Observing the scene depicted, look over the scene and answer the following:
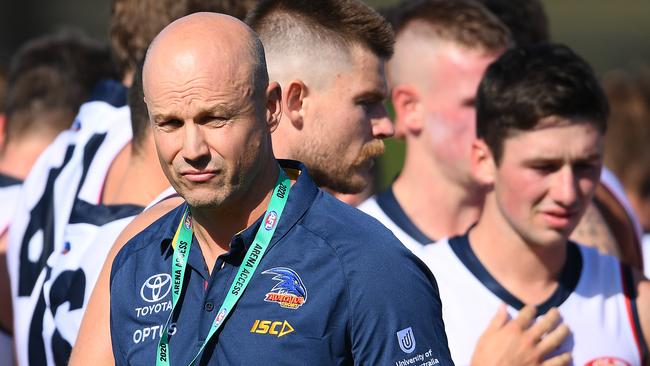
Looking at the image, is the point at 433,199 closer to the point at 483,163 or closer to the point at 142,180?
the point at 483,163

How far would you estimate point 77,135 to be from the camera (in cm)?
441

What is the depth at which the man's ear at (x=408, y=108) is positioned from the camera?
554cm

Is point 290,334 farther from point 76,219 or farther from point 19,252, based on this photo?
point 19,252

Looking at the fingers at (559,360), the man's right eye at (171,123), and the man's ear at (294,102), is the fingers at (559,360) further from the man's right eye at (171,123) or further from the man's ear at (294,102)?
the man's right eye at (171,123)

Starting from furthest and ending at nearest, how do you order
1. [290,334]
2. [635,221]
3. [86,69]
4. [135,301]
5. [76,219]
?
[86,69], [635,221], [76,219], [135,301], [290,334]

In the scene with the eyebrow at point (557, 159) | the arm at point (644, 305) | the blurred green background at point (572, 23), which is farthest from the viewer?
the blurred green background at point (572, 23)

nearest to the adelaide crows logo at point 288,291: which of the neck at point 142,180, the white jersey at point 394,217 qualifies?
the neck at point 142,180

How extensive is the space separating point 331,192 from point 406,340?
1.55m

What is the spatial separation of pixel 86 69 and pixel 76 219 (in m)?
2.18

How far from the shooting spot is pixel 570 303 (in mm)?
4051

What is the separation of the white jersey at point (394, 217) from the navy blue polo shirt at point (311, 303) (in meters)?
2.18

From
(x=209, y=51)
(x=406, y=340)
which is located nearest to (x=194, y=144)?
(x=209, y=51)

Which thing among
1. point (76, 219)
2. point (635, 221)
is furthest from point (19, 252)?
point (635, 221)

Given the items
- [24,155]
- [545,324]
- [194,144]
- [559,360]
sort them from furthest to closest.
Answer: [24,155], [545,324], [559,360], [194,144]
